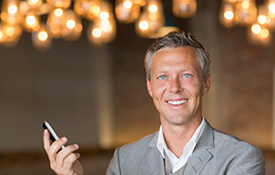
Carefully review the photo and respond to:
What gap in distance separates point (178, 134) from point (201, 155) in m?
0.14

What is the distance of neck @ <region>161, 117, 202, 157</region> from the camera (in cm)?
189

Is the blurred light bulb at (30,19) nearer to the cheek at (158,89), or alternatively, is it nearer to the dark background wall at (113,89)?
the dark background wall at (113,89)

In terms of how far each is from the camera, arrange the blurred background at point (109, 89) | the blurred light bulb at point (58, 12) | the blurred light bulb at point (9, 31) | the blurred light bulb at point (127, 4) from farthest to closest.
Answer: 1. the blurred background at point (109, 89)
2. the blurred light bulb at point (9, 31)
3. the blurred light bulb at point (58, 12)
4. the blurred light bulb at point (127, 4)

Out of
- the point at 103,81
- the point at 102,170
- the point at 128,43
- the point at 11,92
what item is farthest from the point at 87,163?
the point at 128,43

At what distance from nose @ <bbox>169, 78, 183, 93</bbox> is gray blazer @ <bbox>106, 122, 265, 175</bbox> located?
0.66 feet

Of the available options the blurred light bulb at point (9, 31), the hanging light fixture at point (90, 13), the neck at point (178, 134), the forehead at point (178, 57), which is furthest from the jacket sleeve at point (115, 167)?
the blurred light bulb at point (9, 31)

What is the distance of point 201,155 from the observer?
5.95 ft

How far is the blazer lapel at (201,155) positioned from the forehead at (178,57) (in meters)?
0.29

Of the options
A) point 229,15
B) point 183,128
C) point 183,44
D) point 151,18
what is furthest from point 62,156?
point 229,15

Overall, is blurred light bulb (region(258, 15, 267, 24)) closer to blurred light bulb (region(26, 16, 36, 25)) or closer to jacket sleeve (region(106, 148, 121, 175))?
blurred light bulb (region(26, 16, 36, 25))

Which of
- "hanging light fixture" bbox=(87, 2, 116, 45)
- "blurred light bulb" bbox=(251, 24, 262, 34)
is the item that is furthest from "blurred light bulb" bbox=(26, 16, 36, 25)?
"blurred light bulb" bbox=(251, 24, 262, 34)

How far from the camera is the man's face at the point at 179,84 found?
1.85 meters

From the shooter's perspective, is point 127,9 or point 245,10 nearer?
point 127,9

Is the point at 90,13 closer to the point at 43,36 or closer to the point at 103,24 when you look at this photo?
the point at 103,24
